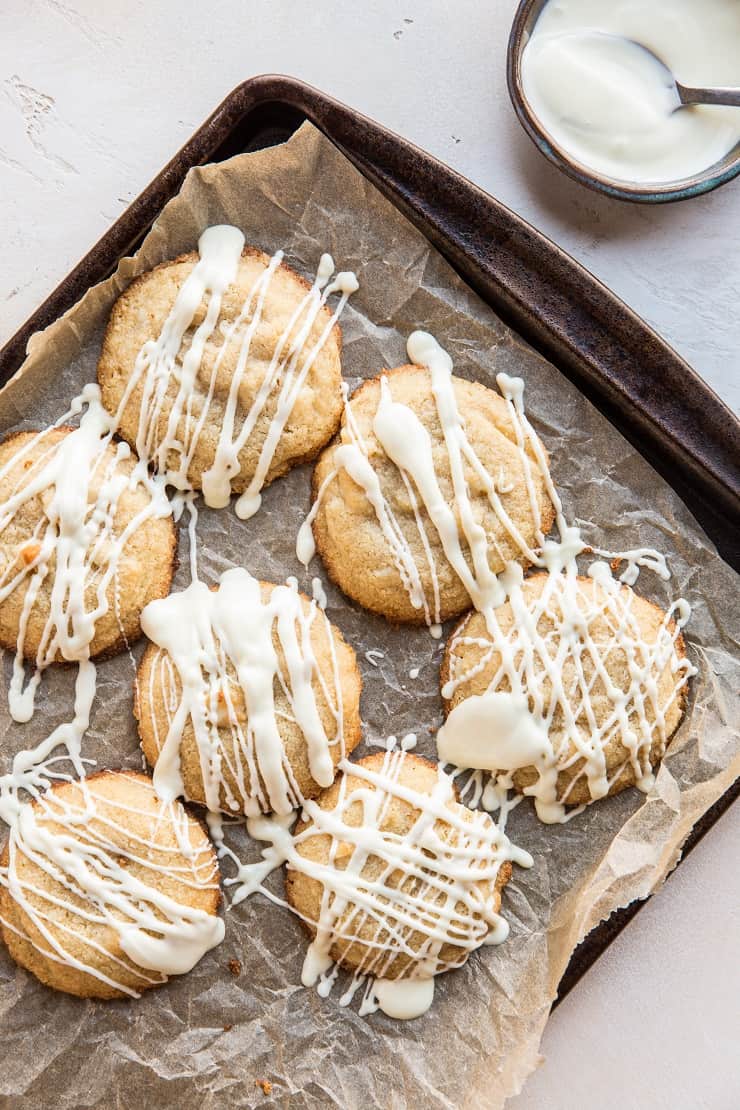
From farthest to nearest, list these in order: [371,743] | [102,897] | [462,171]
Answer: [462,171] → [371,743] → [102,897]

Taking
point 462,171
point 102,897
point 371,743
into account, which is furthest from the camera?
point 462,171

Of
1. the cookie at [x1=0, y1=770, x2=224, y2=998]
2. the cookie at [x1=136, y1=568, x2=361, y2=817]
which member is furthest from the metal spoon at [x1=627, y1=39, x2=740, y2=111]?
the cookie at [x1=0, y1=770, x2=224, y2=998]

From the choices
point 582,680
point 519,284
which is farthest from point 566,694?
point 519,284

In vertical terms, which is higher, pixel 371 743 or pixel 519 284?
pixel 519 284

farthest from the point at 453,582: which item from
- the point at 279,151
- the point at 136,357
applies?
the point at 279,151

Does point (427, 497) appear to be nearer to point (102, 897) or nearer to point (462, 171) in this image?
point (462, 171)

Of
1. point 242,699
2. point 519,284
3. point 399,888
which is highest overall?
point 519,284

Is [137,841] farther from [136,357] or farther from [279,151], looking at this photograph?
[279,151]
